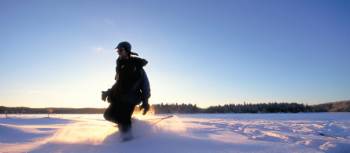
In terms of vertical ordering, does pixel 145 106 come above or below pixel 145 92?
below

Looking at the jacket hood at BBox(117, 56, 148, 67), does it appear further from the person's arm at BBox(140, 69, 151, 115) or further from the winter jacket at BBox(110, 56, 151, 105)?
the person's arm at BBox(140, 69, 151, 115)

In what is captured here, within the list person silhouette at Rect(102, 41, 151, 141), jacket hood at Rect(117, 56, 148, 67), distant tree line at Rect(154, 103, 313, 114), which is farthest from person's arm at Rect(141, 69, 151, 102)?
distant tree line at Rect(154, 103, 313, 114)

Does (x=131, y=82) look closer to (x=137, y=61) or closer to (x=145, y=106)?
(x=137, y=61)

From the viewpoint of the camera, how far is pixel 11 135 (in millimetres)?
6090

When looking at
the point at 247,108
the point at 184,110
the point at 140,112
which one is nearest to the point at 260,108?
the point at 247,108

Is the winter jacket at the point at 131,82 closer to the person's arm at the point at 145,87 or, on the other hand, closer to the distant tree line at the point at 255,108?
the person's arm at the point at 145,87

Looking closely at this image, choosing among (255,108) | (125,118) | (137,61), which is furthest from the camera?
(255,108)

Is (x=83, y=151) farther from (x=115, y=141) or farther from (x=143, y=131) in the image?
(x=143, y=131)

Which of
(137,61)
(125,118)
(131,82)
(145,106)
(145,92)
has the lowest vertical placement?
(125,118)

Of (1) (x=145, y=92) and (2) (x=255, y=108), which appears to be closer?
(1) (x=145, y=92)

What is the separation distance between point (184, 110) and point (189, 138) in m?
85.9

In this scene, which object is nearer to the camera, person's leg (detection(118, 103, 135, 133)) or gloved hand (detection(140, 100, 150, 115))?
person's leg (detection(118, 103, 135, 133))

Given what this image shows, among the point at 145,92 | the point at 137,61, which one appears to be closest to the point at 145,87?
the point at 145,92

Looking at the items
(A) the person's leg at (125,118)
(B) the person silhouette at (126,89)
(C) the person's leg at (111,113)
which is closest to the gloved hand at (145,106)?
(B) the person silhouette at (126,89)
